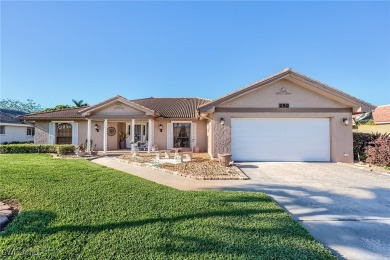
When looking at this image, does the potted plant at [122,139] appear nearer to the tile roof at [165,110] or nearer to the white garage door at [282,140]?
the tile roof at [165,110]

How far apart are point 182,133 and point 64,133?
1216 centimetres

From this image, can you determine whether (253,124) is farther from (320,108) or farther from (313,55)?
(313,55)

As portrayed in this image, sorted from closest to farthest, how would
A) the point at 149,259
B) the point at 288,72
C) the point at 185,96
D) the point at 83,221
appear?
the point at 149,259 < the point at 83,221 < the point at 288,72 < the point at 185,96

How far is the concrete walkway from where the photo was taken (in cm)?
369

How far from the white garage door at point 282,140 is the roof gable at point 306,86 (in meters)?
1.67

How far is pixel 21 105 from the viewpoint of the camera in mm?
90125

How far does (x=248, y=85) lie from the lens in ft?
41.0

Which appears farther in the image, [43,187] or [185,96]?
[185,96]

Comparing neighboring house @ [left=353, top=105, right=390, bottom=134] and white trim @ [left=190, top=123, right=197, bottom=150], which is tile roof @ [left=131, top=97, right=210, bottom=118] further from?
neighboring house @ [left=353, top=105, right=390, bottom=134]

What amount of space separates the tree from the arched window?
94.4 metres

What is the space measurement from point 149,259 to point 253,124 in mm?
11259

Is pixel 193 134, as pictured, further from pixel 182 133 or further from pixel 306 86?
pixel 306 86

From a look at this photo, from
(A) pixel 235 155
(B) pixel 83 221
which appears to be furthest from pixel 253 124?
(B) pixel 83 221

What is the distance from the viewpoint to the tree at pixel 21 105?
85.0m
